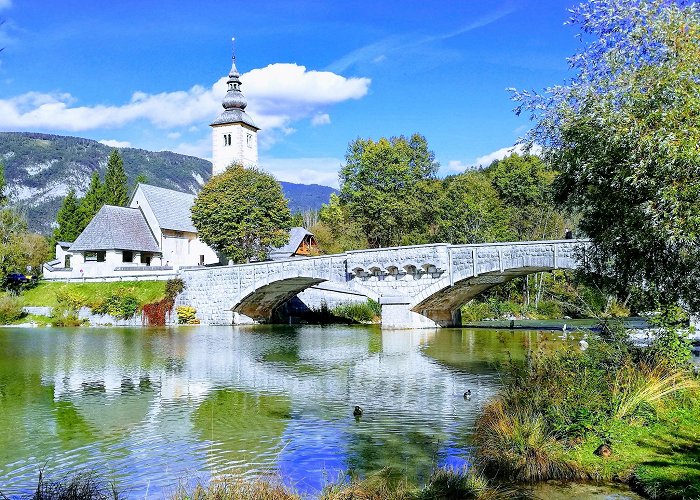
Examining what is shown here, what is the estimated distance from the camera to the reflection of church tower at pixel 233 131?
223 feet

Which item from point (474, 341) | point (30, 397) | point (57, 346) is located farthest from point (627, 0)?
point (57, 346)

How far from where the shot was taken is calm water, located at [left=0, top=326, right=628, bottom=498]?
9398 millimetres

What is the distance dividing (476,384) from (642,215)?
6.91 m

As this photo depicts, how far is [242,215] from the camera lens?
169ft

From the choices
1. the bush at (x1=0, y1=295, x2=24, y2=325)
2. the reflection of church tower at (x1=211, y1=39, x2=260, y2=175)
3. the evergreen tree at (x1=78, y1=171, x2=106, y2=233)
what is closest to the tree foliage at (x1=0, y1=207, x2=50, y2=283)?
the bush at (x1=0, y1=295, x2=24, y2=325)

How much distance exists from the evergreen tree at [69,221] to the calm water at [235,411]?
55844 mm

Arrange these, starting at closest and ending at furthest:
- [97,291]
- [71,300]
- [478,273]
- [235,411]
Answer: [235,411], [478,273], [71,300], [97,291]

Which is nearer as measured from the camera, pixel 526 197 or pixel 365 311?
pixel 365 311

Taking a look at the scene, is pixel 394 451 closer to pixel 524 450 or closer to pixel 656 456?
pixel 524 450

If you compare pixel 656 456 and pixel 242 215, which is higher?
pixel 242 215

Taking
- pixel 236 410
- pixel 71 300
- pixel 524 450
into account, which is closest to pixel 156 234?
pixel 71 300

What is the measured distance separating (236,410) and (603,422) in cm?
750

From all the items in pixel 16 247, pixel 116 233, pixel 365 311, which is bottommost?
pixel 365 311

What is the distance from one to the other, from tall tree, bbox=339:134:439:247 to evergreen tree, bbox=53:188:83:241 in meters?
36.7
